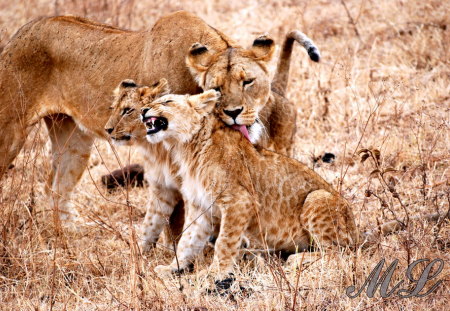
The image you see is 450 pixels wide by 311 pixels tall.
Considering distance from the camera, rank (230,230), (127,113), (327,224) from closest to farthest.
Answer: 1. (230,230)
2. (327,224)
3. (127,113)

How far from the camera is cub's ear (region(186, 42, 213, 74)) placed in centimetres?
538

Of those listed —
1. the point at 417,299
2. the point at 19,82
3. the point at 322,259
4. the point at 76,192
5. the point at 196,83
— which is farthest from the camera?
the point at 76,192

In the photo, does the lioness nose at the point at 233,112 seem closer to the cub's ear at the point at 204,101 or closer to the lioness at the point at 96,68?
the cub's ear at the point at 204,101

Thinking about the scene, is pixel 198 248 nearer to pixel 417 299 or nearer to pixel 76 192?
pixel 417 299

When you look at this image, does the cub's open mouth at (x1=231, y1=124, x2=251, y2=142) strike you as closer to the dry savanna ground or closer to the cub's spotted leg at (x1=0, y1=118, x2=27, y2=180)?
the dry savanna ground

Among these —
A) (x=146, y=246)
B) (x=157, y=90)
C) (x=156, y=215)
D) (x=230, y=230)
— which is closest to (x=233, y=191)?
(x=230, y=230)

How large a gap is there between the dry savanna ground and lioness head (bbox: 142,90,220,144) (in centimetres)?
49

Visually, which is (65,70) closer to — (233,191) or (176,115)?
(176,115)

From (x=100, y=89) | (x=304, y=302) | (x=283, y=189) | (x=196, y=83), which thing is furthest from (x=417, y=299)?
(x=100, y=89)

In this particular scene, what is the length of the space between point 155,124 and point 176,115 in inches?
5.9

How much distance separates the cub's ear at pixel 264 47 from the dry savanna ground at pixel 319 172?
0.60m

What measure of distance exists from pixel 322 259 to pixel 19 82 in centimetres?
279

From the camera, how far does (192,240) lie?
207 inches

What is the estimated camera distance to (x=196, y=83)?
5.58 m
